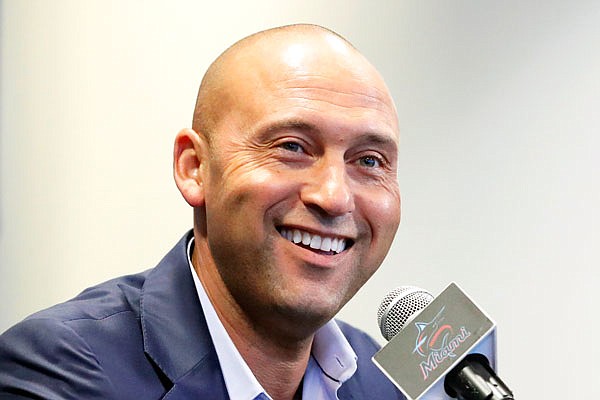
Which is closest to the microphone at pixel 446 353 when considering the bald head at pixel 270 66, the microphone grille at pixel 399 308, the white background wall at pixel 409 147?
the microphone grille at pixel 399 308

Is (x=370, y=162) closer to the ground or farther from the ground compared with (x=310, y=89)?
closer to the ground

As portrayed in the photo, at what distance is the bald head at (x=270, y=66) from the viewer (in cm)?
137

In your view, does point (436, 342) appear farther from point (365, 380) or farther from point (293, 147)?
point (365, 380)

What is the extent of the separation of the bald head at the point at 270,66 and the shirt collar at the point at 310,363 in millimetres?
264

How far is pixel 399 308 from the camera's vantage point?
1397mm

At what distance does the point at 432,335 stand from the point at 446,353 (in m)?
0.04

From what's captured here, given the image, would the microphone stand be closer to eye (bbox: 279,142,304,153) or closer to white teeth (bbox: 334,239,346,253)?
white teeth (bbox: 334,239,346,253)

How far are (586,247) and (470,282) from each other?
30 centimetres

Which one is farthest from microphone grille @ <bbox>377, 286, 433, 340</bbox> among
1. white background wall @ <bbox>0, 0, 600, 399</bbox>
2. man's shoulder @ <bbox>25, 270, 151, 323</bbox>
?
white background wall @ <bbox>0, 0, 600, 399</bbox>

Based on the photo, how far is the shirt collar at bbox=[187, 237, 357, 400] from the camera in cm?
138

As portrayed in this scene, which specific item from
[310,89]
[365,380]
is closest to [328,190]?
[310,89]

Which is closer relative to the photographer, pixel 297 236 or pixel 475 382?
pixel 475 382

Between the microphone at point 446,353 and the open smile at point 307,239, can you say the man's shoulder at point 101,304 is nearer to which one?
the open smile at point 307,239

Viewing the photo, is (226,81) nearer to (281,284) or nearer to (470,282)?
(281,284)
